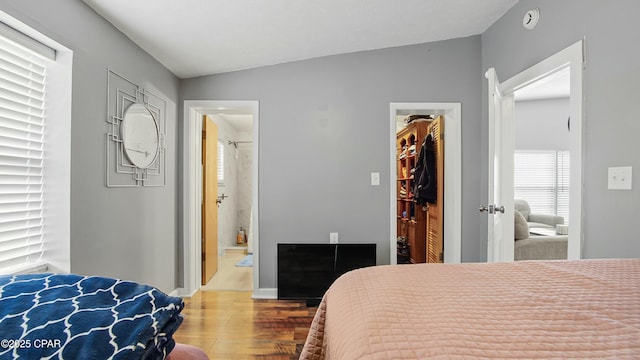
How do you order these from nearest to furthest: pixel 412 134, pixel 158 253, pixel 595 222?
1. pixel 595 222
2. pixel 158 253
3. pixel 412 134

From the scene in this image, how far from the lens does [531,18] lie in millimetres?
2088

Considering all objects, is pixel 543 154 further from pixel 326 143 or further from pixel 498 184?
pixel 326 143

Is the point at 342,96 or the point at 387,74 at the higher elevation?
the point at 387,74

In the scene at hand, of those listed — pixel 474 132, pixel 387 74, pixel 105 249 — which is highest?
pixel 387 74

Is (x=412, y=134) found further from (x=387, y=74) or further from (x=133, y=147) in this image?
(x=133, y=147)

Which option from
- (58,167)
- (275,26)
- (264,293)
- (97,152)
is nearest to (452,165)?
(275,26)

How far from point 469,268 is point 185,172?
2.64 meters

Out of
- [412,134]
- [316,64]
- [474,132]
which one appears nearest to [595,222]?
[474,132]

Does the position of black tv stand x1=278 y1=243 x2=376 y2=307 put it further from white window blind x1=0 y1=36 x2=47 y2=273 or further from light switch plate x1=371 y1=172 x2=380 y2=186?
Answer: white window blind x1=0 y1=36 x2=47 y2=273

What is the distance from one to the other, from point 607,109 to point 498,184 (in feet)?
2.35

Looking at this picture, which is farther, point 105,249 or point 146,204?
point 146,204

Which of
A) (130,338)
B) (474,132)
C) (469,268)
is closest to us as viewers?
(130,338)

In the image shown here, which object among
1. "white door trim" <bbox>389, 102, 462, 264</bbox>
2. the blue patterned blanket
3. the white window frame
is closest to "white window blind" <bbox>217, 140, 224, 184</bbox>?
"white door trim" <bbox>389, 102, 462, 264</bbox>

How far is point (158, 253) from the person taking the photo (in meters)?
2.55
